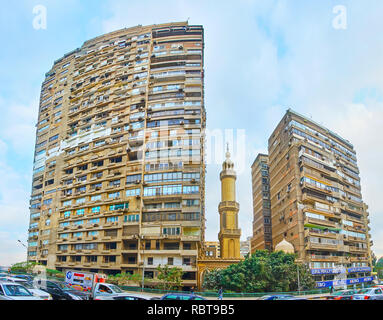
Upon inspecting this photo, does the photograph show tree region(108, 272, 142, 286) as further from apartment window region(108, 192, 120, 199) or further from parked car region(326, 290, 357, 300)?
parked car region(326, 290, 357, 300)

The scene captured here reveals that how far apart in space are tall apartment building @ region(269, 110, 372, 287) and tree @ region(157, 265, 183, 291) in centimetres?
2171

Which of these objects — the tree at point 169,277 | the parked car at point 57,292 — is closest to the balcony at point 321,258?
the tree at point 169,277

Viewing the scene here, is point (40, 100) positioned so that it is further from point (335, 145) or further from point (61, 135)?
point (335, 145)

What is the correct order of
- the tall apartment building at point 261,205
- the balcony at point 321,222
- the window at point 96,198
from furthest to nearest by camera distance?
1. the tall apartment building at point 261,205
2. the balcony at point 321,222
3. the window at point 96,198

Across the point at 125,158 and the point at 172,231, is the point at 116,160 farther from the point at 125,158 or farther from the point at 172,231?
the point at 172,231

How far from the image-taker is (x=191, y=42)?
2207 inches

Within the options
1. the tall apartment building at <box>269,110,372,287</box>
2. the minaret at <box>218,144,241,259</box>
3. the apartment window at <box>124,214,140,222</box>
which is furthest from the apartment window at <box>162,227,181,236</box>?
the tall apartment building at <box>269,110,372,287</box>

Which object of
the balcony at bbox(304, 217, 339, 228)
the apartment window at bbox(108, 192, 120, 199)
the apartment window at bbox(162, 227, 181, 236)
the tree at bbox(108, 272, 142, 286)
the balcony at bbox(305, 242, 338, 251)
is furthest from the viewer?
the balcony at bbox(304, 217, 339, 228)

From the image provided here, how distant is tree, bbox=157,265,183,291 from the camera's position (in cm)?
3844

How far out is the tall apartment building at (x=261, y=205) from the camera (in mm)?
73875

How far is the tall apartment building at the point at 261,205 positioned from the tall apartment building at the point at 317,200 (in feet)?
29.5

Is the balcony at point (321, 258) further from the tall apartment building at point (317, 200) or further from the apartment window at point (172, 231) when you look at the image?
the apartment window at point (172, 231)
